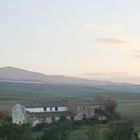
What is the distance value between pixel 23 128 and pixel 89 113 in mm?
38848

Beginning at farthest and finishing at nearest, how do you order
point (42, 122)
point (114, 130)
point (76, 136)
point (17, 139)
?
point (42, 122), point (76, 136), point (114, 130), point (17, 139)

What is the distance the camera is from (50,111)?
244ft

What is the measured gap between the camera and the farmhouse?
7006 centimetres

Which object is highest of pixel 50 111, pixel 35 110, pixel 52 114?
pixel 35 110

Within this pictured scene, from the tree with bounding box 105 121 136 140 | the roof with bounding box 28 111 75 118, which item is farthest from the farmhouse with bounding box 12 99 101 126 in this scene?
the tree with bounding box 105 121 136 140

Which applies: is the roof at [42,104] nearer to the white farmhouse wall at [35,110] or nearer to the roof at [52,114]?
the white farmhouse wall at [35,110]

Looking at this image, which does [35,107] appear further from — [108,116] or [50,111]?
[108,116]

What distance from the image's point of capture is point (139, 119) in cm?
7250

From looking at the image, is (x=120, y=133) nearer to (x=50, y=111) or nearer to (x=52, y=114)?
(x=52, y=114)

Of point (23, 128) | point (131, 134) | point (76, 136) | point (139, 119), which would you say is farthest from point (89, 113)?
point (23, 128)

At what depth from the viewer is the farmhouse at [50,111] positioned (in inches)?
2758

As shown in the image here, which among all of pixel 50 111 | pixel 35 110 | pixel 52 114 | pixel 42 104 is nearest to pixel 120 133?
pixel 52 114

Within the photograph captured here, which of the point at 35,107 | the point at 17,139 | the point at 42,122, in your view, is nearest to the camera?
the point at 17,139

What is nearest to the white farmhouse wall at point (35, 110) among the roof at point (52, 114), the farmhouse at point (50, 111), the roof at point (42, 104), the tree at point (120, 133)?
the farmhouse at point (50, 111)
